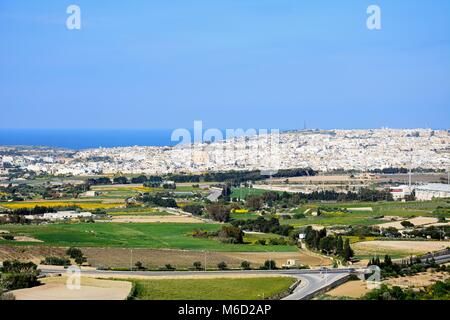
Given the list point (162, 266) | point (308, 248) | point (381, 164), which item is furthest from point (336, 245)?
point (381, 164)

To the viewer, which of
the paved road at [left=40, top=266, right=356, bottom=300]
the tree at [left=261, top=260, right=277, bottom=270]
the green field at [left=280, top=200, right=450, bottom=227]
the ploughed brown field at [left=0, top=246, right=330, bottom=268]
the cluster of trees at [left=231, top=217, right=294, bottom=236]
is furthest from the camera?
the green field at [left=280, top=200, right=450, bottom=227]

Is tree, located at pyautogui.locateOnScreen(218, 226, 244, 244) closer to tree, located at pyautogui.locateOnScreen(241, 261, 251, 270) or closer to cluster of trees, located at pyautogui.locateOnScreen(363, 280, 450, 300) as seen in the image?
tree, located at pyautogui.locateOnScreen(241, 261, 251, 270)

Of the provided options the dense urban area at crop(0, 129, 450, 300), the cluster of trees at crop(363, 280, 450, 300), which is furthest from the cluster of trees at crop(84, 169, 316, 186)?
the cluster of trees at crop(363, 280, 450, 300)

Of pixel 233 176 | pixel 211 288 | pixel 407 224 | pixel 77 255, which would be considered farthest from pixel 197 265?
pixel 233 176

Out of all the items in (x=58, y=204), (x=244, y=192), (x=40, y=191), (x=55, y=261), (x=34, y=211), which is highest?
(x=40, y=191)

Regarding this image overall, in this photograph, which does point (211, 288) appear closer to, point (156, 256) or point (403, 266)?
point (403, 266)

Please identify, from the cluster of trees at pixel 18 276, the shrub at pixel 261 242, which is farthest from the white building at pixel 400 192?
the cluster of trees at pixel 18 276

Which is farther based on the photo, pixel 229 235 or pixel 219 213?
pixel 219 213
